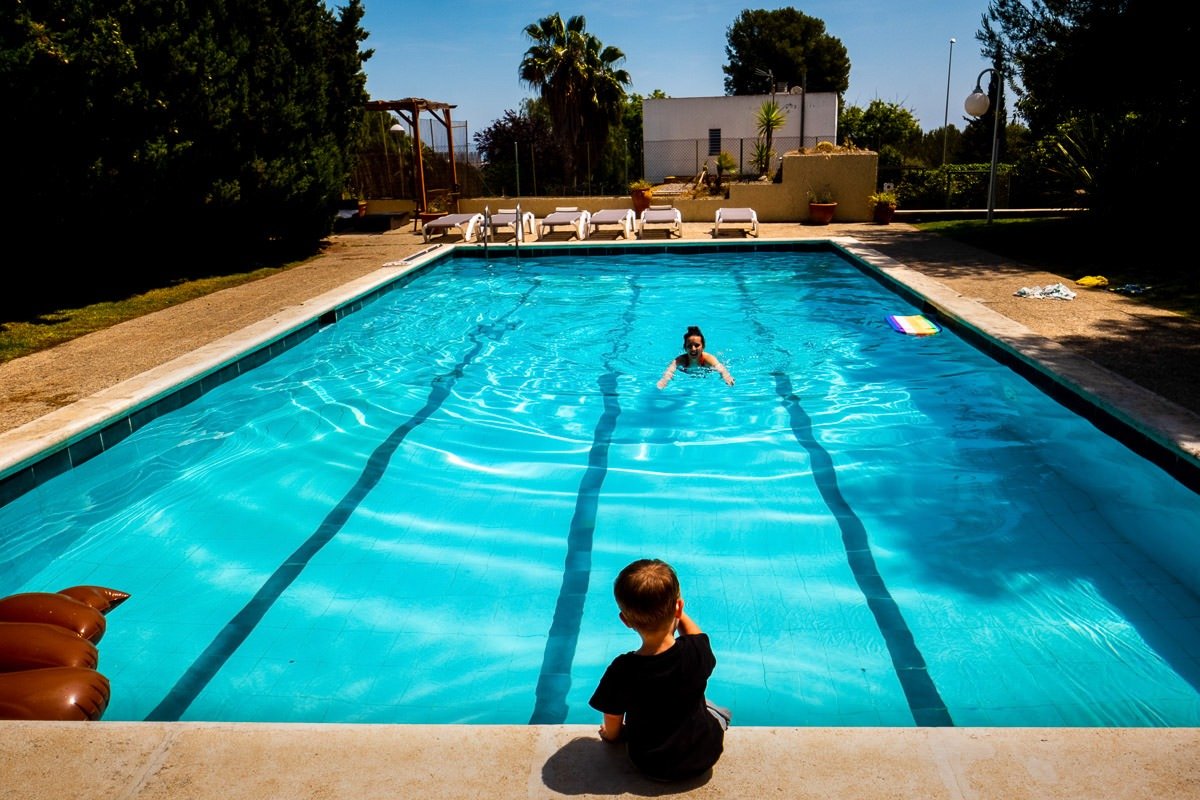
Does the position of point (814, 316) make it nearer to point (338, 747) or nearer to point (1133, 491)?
point (1133, 491)

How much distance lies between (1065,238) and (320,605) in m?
15.2

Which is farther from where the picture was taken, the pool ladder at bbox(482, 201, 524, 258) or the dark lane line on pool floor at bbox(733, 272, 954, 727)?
the pool ladder at bbox(482, 201, 524, 258)

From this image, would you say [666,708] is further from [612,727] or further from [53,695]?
[53,695]

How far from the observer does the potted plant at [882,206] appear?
19.7 metres


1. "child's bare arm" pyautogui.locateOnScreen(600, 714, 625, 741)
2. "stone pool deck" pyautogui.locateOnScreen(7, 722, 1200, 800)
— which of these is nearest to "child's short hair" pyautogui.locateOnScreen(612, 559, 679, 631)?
"child's bare arm" pyautogui.locateOnScreen(600, 714, 625, 741)

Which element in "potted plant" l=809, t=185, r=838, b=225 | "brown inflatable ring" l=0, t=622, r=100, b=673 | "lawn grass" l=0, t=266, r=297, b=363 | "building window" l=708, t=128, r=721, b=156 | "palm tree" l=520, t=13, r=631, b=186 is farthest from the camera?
"building window" l=708, t=128, r=721, b=156

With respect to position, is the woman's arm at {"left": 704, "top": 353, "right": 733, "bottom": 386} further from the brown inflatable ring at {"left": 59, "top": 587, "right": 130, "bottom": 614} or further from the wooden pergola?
the wooden pergola

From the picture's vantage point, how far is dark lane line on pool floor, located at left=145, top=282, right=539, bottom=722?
12.9ft

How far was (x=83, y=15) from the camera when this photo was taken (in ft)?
32.7

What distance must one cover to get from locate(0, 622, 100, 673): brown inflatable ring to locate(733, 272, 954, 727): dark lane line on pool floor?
3.57m

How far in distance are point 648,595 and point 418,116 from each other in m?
20.8

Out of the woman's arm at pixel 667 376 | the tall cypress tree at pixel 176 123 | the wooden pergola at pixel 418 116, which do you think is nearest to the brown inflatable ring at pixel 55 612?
the woman's arm at pixel 667 376

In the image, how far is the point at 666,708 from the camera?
8.10ft

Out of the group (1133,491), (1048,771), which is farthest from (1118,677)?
(1133,491)
